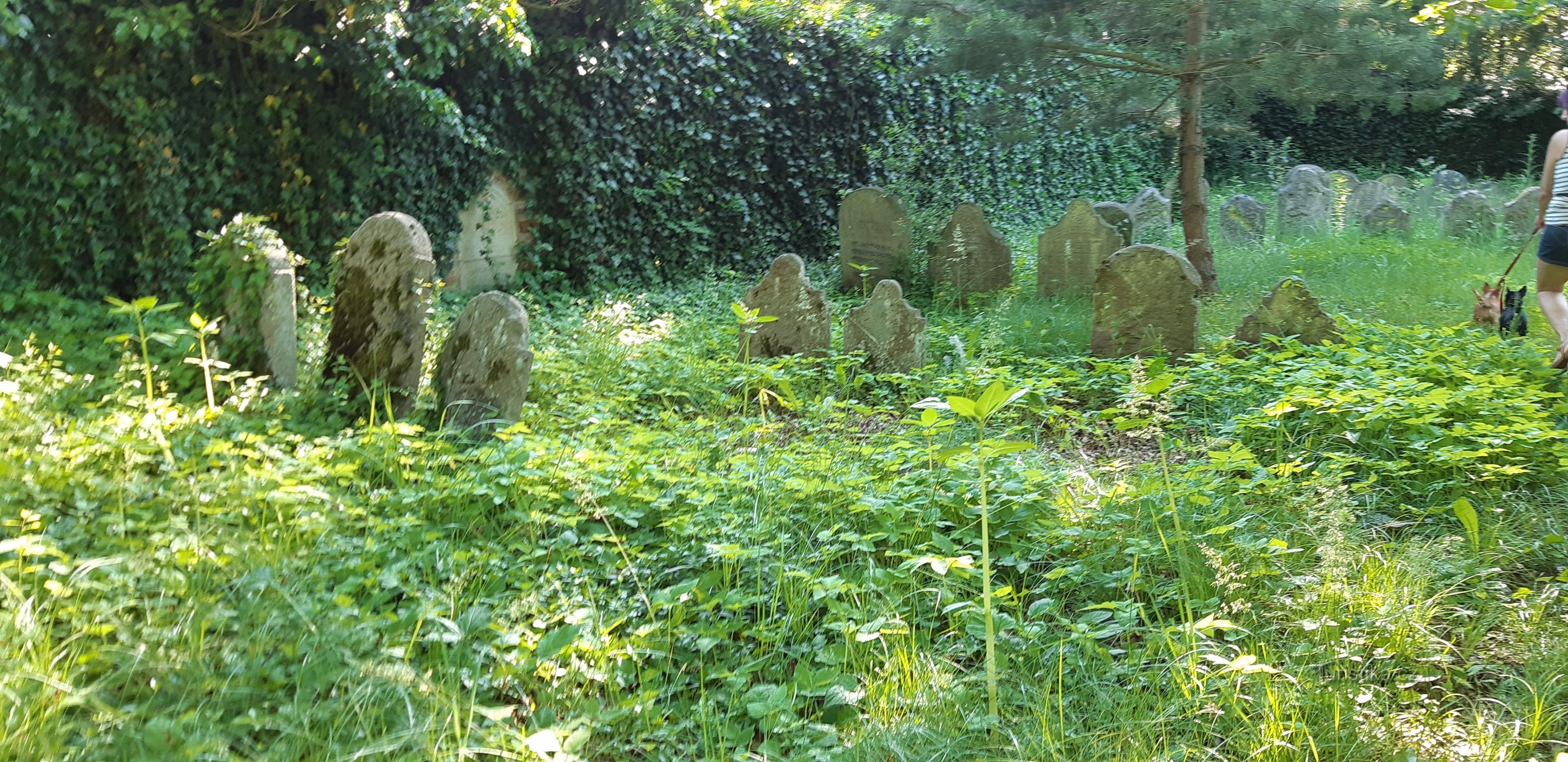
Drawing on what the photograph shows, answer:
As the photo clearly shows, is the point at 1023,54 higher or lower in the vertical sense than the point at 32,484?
higher

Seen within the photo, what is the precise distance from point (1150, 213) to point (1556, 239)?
237 inches

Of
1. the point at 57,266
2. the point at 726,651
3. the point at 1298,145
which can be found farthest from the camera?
the point at 1298,145

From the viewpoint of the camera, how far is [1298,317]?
5797 millimetres

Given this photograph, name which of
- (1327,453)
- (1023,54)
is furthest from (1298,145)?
(1327,453)

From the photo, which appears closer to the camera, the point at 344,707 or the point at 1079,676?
the point at 344,707

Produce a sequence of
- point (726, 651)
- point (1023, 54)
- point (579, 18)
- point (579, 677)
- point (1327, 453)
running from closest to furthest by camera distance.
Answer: point (579, 677), point (726, 651), point (1327, 453), point (1023, 54), point (579, 18)

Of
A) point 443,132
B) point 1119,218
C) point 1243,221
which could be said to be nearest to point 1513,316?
point 1119,218

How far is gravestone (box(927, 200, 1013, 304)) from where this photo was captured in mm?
8273

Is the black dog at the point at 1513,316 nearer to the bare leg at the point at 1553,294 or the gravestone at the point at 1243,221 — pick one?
the bare leg at the point at 1553,294

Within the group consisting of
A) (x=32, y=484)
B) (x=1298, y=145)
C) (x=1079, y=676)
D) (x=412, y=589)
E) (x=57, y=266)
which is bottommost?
(x=1079, y=676)

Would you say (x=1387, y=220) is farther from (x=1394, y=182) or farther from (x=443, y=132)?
(x=443, y=132)

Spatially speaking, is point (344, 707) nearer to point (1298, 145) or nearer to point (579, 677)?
point (579, 677)

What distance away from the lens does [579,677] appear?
249cm

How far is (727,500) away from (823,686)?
110 cm
